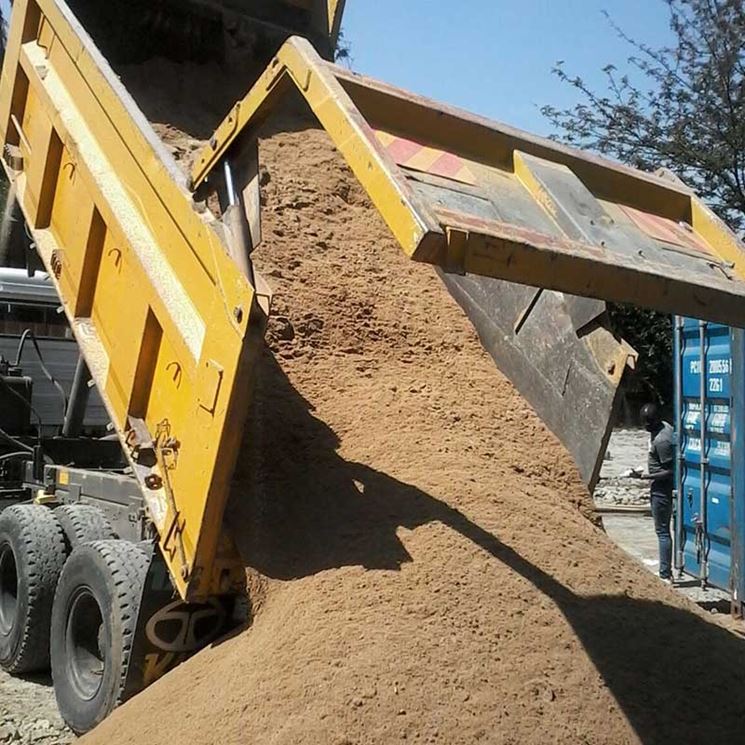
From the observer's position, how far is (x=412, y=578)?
10.9 feet

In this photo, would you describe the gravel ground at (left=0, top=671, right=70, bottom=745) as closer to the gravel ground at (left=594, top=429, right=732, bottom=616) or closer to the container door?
the gravel ground at (left=594, top=429, right=732, bottom=616)

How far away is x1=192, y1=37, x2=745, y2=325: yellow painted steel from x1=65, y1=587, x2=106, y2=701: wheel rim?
185 centimetres

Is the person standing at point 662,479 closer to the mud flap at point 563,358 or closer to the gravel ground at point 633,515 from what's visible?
the gravel ground at point 633,515

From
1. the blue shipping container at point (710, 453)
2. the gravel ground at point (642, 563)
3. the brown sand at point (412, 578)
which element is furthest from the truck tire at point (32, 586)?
the blue shipping container at point (710, 453)

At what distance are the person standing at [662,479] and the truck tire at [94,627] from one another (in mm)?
4684

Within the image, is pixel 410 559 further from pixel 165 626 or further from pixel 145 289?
pixel 145 289

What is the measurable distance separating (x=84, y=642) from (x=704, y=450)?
4308 millimetres

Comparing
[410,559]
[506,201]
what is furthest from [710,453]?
[506,201]

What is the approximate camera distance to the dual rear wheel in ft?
12.4

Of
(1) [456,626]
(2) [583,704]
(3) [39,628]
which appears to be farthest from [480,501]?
(3) [39,628]

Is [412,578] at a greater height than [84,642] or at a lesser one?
greater

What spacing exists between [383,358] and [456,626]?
5.76 feet

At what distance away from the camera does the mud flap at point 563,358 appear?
4.47 metres

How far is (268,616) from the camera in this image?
132 inches
